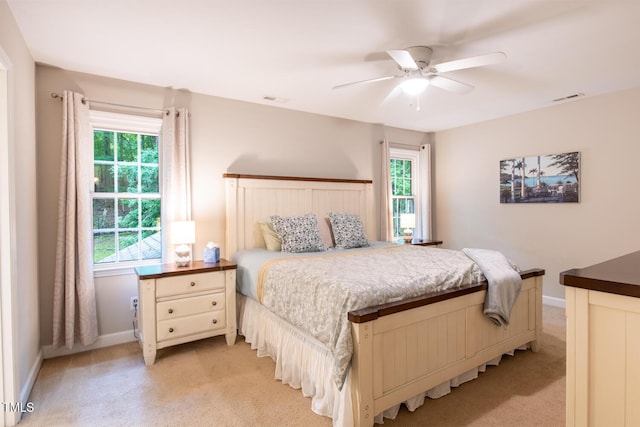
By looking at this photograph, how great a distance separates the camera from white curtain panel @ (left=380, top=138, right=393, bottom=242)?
16.2ft

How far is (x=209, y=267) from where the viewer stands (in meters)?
3.08

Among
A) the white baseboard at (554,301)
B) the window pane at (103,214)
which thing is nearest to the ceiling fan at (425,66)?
the window pane at (103,214)

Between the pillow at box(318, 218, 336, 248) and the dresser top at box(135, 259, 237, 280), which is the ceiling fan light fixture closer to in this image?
the pillow at box(318, 218, 336, 248)

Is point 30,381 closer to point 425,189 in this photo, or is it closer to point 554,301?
point 425,189

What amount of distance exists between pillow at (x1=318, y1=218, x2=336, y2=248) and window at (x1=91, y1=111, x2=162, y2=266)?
5.52ft

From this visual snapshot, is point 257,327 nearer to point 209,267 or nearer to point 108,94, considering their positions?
point 209,267

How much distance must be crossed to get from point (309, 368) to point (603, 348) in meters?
1.63

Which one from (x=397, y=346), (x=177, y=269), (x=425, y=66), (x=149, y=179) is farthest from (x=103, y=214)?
(x=425, y=66)

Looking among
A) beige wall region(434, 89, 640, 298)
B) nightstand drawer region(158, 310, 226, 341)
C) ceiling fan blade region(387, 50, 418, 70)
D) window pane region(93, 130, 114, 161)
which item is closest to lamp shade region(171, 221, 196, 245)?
nightstand drawer region(158, 310, 226, 341)

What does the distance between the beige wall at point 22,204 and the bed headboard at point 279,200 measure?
1.59 metres

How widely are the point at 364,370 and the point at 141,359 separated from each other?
6.73 ft

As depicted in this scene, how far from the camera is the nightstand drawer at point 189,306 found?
2.86m

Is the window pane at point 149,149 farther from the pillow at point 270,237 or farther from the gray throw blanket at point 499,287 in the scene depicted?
the gray throw blanket at point 499,287

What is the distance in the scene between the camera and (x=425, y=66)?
2.68m
